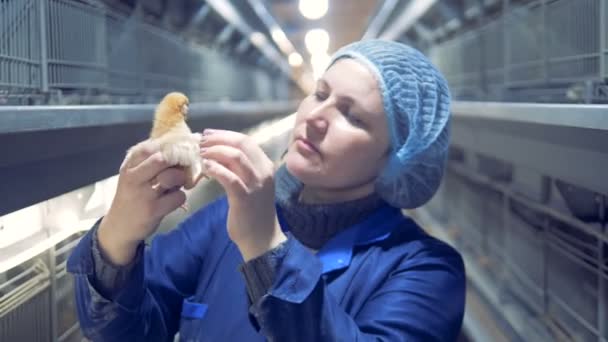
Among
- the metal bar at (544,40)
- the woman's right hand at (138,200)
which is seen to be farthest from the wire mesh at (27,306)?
the metal bar at (544,40)

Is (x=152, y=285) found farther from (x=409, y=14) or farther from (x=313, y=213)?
(x=409, y=14)

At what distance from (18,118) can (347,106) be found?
516 mm

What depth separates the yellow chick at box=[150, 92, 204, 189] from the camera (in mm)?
845

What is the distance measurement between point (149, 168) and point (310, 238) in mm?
406

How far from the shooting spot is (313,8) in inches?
110

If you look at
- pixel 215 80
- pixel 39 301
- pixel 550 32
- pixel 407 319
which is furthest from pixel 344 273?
pixel 215 80

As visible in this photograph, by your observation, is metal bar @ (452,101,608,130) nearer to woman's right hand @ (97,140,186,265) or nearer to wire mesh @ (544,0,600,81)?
wire mesh @ (544,0,600,81)

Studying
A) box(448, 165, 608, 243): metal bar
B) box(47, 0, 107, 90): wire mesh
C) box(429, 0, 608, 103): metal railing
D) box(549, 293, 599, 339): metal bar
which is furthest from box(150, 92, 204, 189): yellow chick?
box(549, 293, 599, 339): metal bar

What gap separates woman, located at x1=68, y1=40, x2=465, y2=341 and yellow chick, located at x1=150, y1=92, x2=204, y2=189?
2 cm

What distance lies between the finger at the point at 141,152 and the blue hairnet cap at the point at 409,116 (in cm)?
41

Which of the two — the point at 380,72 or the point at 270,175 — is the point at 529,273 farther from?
the point at 270,175

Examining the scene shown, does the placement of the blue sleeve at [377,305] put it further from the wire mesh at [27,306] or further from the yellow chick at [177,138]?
the wire mesh at [27,306]

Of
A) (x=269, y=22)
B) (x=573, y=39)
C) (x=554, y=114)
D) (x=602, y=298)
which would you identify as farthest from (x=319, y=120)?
(x=269, y=22)

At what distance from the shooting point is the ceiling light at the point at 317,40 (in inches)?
141
